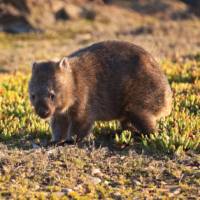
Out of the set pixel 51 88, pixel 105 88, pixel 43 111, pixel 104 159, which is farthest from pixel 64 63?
pixel 104 159

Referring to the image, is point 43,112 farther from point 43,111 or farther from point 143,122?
point 143,122

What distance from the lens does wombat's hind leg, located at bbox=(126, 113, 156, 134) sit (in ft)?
25.8

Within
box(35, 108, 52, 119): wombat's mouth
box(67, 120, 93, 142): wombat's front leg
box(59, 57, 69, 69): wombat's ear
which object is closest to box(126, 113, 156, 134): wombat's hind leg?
box(67, 120, 93, 142): wombat's front leg

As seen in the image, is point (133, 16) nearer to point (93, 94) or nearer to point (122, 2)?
point (122, 2)

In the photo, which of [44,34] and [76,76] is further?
[44,34]

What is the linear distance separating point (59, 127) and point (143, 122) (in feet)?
3.68

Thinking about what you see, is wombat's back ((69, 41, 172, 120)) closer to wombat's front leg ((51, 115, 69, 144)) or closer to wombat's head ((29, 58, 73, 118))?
wombat's head ((29, 58, 73, 118))

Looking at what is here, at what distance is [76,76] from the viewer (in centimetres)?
789

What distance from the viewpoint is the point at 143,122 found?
7.86 m

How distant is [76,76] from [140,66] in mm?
894

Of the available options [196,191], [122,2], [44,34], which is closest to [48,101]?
[196,191]

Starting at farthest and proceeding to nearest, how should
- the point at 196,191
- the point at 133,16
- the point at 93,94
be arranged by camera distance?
the point at 133,16 → the point at 93,94 → the point at 196,191

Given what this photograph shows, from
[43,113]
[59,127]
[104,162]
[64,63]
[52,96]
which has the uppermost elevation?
[64,63]

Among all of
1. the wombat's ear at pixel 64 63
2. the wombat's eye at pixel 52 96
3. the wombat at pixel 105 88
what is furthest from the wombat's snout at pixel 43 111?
the wombat's ear at pixel 64 63
